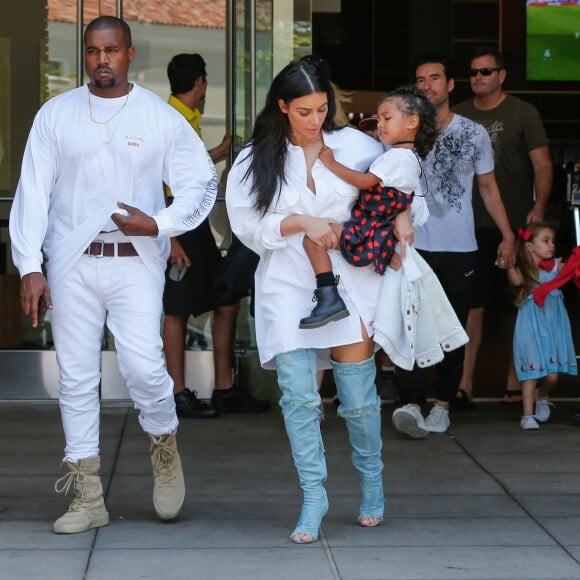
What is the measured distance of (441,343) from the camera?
5402 mm

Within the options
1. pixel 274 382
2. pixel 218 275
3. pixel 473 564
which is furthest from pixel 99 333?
pixel 274 382

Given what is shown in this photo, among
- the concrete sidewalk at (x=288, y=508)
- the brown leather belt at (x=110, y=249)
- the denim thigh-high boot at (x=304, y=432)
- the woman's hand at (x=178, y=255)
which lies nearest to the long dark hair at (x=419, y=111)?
the denim thigh-high boot at (x=304, y=432)

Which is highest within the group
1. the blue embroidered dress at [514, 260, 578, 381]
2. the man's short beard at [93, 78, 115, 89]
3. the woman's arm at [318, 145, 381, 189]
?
the man's short beard at [93, 78, 115, 89]

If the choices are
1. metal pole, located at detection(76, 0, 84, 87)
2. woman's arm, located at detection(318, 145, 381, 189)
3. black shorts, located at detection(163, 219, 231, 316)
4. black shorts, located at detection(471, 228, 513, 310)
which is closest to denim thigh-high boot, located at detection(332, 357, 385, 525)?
woman's arm, located at detection(318, 145, 381, 189)

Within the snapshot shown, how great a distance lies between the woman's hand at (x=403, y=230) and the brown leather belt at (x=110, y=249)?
1.03 meters

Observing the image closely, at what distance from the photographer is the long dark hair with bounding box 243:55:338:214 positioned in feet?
16.6

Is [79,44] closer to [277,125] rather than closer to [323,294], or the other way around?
[277,125]

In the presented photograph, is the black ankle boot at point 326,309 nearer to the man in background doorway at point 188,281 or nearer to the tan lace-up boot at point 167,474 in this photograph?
the tan lace-up boot at point 167,474

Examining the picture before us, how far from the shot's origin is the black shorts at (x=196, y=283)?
796 centimetres

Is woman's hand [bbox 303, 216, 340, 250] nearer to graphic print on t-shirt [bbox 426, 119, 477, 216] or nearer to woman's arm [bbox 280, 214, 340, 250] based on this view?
woman's arm [bbox 280, 214, 340, 250]

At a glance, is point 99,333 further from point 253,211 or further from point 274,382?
point 274,382

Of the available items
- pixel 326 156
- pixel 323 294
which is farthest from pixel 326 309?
pixel 326 156

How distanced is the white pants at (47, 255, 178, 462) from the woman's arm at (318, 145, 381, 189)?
2.81 feet

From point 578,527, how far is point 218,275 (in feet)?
10.4
